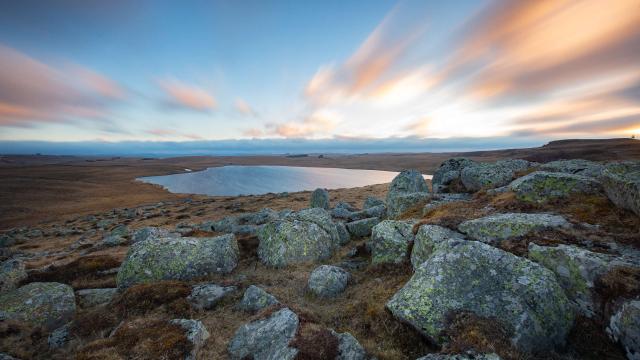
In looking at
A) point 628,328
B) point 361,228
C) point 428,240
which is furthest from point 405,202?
point 628,328

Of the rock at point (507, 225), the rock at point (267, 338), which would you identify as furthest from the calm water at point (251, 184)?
the rock at point (507, 225)

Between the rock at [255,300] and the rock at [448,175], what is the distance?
18.8 meters

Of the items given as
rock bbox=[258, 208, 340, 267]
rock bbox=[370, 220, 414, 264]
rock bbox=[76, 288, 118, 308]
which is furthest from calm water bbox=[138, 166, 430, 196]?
rock bbox=[370, 220, 414, 264]

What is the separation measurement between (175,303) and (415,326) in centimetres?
1039

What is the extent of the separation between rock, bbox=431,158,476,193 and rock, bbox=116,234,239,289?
18.8m

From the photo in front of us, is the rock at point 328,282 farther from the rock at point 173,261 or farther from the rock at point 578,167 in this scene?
the rock at point 578,167

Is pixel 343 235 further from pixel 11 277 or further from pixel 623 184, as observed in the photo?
pixel 11 277

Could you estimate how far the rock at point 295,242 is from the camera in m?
17.4

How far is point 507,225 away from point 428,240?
332 cm

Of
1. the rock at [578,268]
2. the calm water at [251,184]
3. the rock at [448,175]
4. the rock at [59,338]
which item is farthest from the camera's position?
the calm water at [251,184]

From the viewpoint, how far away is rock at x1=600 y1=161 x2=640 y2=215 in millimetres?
10141

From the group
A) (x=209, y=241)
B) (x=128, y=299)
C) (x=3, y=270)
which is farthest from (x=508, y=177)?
(x=3, y=270)

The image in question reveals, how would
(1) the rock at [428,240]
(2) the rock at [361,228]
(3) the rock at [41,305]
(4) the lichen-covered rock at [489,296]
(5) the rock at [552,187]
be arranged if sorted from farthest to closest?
1. (2) the rock at [361,228]
2. (5) the rock at [552,187]
3. (3) the rock at [41,305]
4. (1) the rock at [428,240]
5. (4) the lichen-covered rock at [489,296]

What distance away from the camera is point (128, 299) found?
1258 cm
